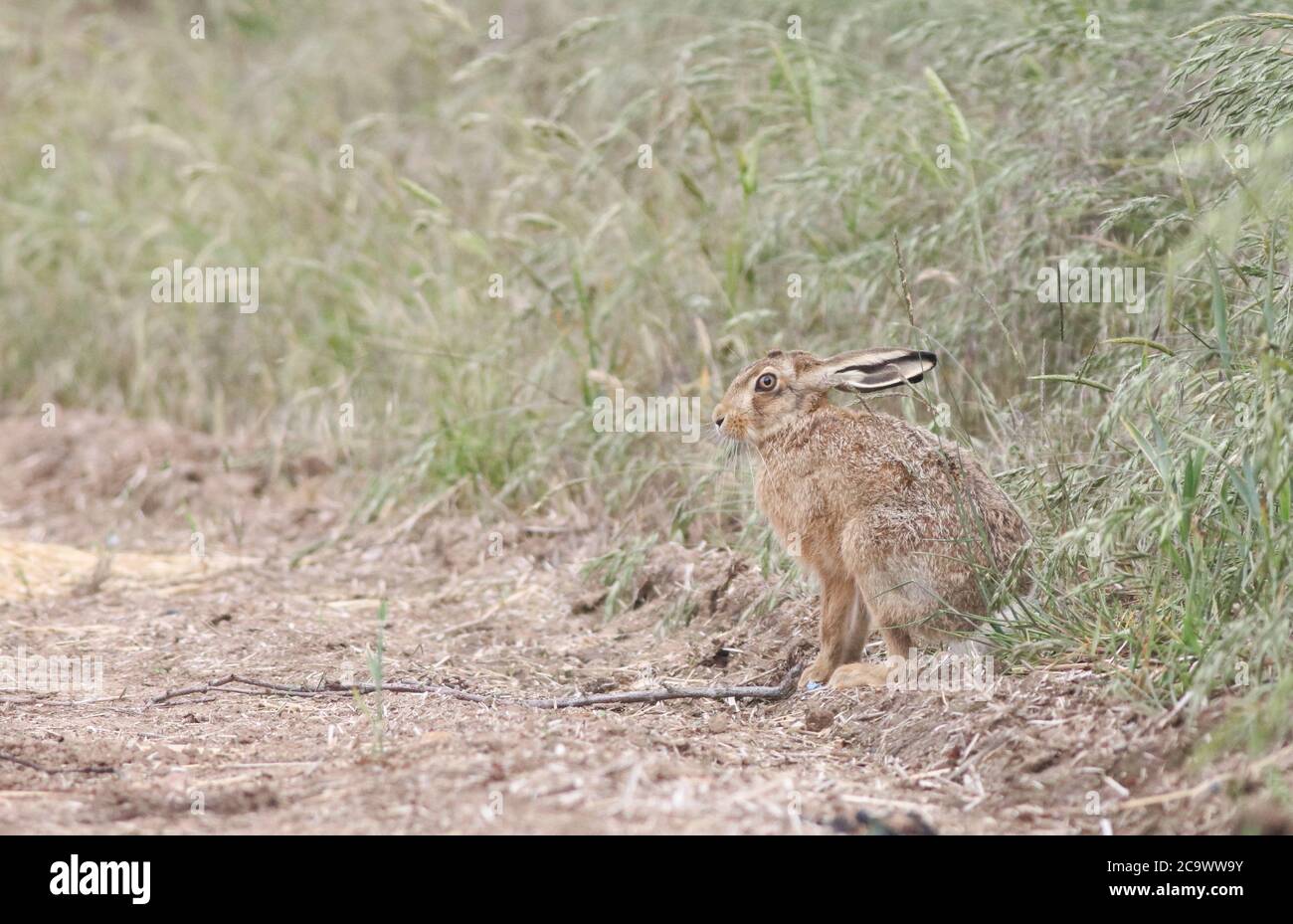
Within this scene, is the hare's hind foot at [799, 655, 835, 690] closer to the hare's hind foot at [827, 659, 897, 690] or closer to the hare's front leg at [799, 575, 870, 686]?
the hare's front leg at [799, 575, 870, 686]

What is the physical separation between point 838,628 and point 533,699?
939mm

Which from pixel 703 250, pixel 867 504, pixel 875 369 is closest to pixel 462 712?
pixel 867 504

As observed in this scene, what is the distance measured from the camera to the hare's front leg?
4438mm

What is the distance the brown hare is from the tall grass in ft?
0.76

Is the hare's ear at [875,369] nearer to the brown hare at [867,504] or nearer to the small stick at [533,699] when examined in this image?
the brown hare at [867,504]

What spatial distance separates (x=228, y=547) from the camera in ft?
22.8

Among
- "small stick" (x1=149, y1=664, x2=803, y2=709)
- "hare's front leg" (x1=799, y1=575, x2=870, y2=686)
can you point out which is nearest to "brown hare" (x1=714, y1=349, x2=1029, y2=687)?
"hare's front leg" (x1=799, y1=575, x2=870, y2=686)

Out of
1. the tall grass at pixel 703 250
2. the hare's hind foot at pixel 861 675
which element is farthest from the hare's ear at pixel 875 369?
the hare's hind foot at pixel 861 675

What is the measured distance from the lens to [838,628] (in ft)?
14.6

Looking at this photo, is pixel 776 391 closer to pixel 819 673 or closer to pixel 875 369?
pixel 875 369

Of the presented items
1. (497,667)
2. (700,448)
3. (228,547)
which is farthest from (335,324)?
(497,667)

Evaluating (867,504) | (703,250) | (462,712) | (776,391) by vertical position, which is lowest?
(462,712)

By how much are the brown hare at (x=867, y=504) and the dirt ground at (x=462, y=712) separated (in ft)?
0.82

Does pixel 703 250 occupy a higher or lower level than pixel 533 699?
higher
